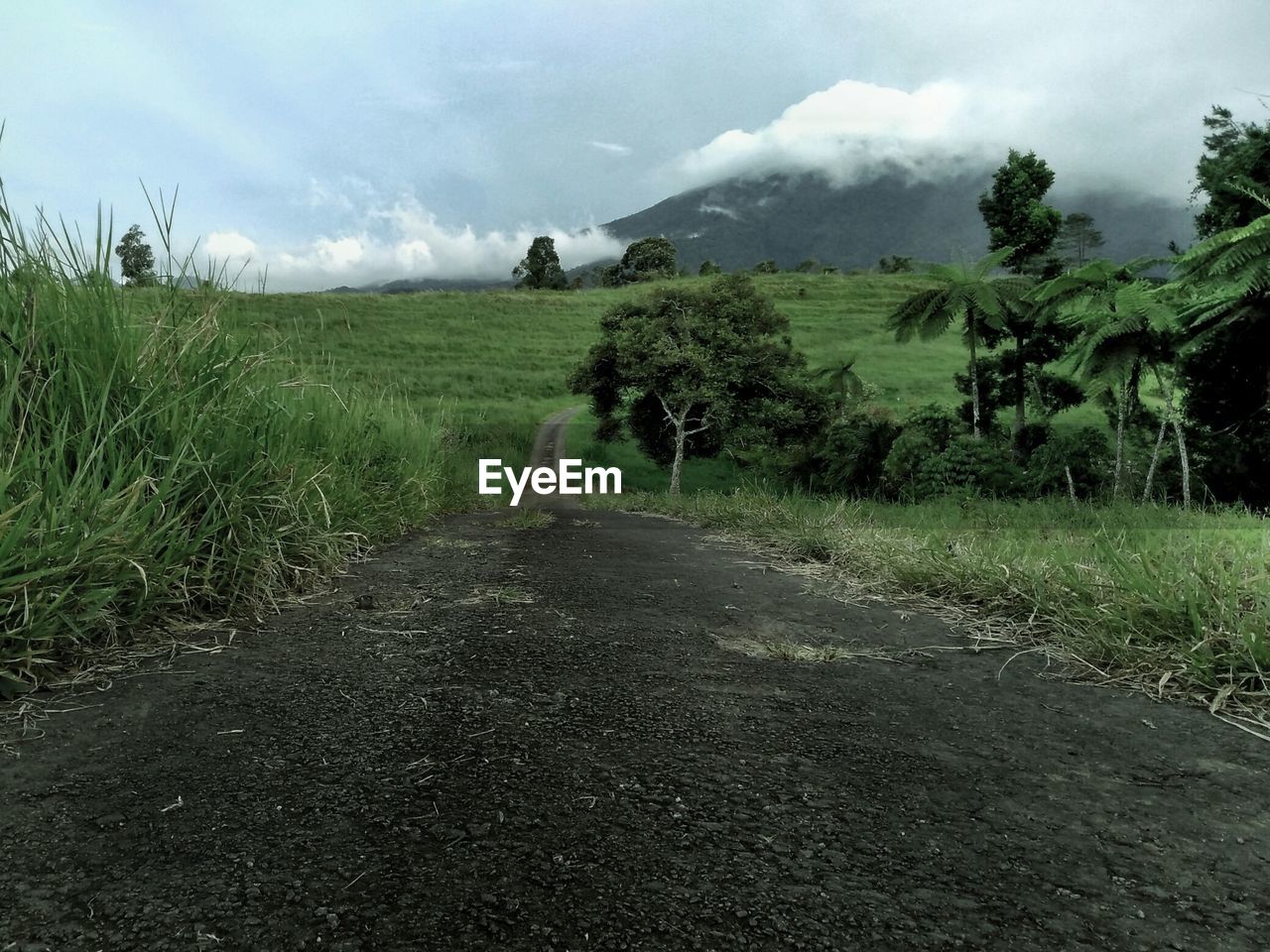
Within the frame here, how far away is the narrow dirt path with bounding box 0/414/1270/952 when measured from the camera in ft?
3.72

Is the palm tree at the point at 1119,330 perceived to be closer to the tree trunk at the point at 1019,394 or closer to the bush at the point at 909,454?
the bush at the point at 909,454

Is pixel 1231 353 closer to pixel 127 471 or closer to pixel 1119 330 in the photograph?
pixel 1119 330

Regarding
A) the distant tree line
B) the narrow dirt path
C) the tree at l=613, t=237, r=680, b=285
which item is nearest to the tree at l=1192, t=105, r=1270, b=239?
the distant tree line

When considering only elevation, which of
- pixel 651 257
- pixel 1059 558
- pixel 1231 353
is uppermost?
pixel 651 257

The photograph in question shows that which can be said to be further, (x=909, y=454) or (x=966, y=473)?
(x=909, y=454)

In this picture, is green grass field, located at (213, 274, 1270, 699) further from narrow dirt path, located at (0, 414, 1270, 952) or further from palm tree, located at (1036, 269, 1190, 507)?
palm tree, located at (1036, 269, 1190, 507)

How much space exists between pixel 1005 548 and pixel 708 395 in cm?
1861

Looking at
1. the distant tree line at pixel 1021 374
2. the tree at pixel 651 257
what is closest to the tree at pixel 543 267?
the tree at pixel 651 257

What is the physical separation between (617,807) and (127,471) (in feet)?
6.96

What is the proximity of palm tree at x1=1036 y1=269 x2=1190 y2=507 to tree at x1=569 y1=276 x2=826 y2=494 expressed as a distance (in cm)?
831

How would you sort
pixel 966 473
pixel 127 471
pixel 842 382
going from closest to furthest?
pixel 127 471
pixel 966 473
pixel 842 382

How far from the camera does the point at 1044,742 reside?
6.22 feet

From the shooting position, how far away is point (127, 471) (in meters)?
2.60

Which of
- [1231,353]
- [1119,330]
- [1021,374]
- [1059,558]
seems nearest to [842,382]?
[1021,374]
